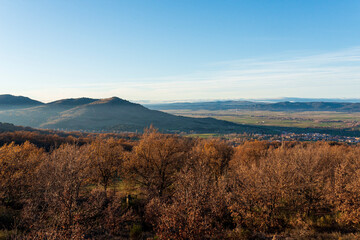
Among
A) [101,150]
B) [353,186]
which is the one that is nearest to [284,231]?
[353,186]

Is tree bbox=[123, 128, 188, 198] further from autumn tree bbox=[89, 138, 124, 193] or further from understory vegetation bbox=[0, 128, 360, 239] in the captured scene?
autumn tree bbox=[89, 138, 124, 193]

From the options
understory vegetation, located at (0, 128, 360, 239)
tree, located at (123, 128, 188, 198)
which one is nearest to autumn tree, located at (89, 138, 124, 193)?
understory vegetation, located at (0, 128, 360, 239)

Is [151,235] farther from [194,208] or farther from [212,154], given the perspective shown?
[212,154]

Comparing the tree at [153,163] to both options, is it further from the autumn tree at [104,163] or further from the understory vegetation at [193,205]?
the autumn tree at [104,163]

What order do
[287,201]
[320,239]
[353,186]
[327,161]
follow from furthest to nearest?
[327,161], [287,201], [353,186], [320,239]

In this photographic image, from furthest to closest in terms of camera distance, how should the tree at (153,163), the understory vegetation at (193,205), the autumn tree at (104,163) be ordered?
the tree at (153,163) < the autumn tree at (104,163) < the understory vegetation at (193,205)

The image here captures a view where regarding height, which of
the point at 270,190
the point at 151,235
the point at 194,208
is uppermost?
the point at 194,208

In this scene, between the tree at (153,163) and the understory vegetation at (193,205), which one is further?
the tree at (153,163)

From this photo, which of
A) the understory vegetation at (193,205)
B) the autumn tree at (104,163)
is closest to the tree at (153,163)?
the understory vegetation at (193,205)

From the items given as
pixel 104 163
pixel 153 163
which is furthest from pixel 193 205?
pixel 104 163

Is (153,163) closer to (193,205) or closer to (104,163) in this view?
(104,163)

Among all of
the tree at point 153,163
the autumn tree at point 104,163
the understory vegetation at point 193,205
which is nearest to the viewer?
the understory vegetation at point 193,205
